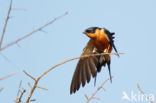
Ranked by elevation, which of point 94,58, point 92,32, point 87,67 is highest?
point 92,32

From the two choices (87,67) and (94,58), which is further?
(94,58)

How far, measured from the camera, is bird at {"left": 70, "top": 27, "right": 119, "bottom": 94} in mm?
5715

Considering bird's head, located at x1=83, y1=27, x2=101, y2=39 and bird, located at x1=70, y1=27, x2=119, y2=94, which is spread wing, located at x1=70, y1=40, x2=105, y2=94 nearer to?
bird, located at x1=70, y1=27, x2=119, y2=94

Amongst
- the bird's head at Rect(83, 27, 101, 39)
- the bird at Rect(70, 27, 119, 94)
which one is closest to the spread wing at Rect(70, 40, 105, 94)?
the bird at Rect(70, 27, 119, 94)

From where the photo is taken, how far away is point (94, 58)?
6344mm

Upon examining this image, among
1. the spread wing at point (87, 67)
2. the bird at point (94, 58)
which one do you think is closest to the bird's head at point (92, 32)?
the bird at point (94, 58)

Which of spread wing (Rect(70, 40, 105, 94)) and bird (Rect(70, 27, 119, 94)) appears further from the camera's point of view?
spread wing (Rect(70, 40, 105, 94))

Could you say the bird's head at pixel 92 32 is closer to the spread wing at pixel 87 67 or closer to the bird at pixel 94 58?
the bird at pixel 94 58

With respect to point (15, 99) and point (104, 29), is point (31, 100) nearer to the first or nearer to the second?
point (15, 99)

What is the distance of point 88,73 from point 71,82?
54cm

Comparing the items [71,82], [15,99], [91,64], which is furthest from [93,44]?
[15,99]

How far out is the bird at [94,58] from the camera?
18.7ft

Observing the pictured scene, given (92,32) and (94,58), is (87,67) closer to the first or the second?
(94,58)

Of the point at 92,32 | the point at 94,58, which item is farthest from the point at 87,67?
the point at 92,32
